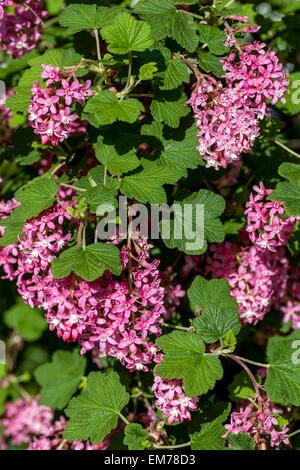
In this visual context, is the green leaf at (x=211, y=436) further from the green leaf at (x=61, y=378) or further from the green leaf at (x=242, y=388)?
the green leaf at (x=61, y=378)

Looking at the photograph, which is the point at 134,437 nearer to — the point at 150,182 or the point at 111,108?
the point at 150,182

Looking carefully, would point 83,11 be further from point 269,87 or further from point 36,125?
point 269,87

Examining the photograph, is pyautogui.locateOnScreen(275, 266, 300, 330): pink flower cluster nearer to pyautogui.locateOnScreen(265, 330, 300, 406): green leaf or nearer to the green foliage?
the green foliage

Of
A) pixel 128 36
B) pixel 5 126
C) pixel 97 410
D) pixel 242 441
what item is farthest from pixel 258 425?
pixel 5 126

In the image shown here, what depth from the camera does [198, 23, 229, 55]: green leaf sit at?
1902 mm

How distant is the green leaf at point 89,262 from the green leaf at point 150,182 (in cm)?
20

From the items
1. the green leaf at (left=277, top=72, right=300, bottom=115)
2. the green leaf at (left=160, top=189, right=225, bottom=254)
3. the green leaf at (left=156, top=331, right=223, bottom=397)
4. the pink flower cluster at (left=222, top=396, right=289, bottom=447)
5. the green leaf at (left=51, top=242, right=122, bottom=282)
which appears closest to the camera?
the green leaf at (left=51, top=242, right=122, bottom=282)

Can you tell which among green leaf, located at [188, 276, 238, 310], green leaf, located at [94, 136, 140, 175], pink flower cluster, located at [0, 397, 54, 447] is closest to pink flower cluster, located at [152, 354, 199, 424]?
green leaf, located at [188, 276, 238, 310]

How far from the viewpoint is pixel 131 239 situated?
6.10 ft

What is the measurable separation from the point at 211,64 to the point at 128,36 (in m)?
0.31

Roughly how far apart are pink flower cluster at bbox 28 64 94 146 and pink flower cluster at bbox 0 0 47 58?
0.74 meters

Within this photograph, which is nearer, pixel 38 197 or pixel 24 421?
pixel 38 197

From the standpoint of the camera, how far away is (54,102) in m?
1.70
